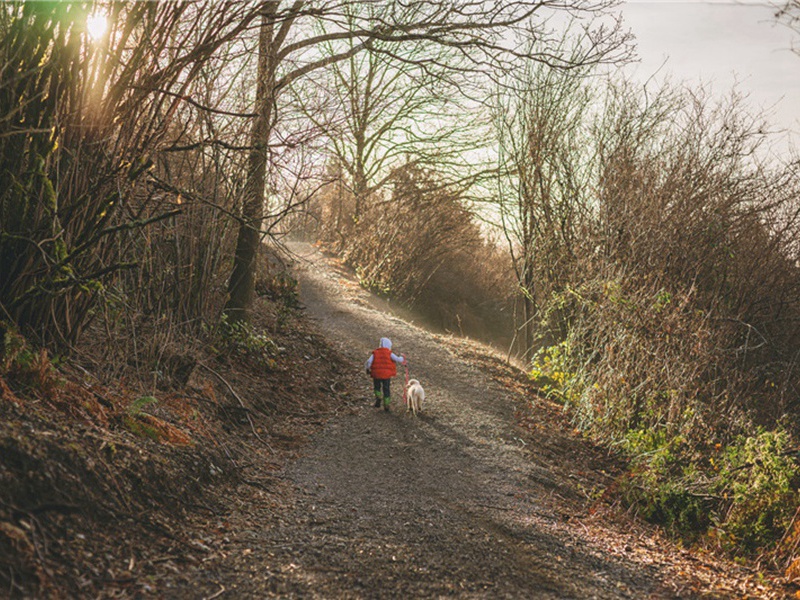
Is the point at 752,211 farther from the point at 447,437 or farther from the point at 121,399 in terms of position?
the point at 121,399

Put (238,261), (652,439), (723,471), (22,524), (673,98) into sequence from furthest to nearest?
1. (673,98)
2. (238,261)
3. (652,439)
4. (723,471)
5. (22,524)

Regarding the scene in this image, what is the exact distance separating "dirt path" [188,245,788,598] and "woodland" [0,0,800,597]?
647 mm

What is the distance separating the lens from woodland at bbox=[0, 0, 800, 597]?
15.9 feet

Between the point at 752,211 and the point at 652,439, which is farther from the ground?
the point at 752,211

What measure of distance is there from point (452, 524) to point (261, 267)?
35.9 feet

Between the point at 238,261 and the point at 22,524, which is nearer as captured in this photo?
the point at 22,524

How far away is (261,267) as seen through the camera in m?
15.7

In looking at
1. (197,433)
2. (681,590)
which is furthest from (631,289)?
(197,433)

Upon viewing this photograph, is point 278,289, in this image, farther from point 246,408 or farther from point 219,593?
point 219,593

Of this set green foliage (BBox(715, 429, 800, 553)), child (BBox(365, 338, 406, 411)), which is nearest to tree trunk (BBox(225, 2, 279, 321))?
child (BBox(365, 338, 406, 411))

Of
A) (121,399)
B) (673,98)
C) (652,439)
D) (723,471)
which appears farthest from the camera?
(673,98)

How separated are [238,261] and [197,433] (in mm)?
5263

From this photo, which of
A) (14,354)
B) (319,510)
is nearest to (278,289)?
(319,510)

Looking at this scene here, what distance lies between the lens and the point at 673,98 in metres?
14.4
